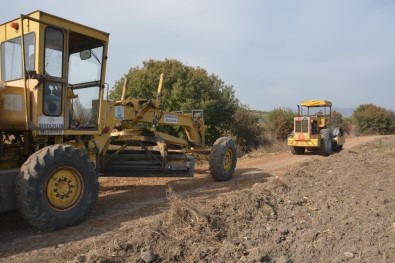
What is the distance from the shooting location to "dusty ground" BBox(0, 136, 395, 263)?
4.60 m

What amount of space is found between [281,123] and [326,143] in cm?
1394

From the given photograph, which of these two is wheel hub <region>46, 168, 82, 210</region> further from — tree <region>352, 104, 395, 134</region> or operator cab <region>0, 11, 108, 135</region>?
tree <region>352, 104, 395, 134</region>

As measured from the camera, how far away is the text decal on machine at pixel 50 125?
593 cm

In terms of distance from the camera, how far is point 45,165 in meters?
5.41

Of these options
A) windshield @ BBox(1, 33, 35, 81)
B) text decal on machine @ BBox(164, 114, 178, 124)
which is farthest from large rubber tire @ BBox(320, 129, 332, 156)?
windshield @ BBox(1, 33, 35, 81)

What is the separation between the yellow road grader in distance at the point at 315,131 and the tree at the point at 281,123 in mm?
11482

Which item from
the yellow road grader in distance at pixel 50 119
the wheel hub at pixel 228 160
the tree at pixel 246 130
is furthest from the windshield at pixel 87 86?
the tree at pixel 246 130

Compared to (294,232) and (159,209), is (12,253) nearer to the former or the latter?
(159,209)

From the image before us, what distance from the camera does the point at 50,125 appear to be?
19.9ft

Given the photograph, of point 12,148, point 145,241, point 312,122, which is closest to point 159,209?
point 145,241

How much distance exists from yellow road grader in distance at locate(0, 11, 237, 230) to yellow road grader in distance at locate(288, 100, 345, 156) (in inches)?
445

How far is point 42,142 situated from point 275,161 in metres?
10.5

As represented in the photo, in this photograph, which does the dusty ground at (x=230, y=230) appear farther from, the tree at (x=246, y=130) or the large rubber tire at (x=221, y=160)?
the tree at (x=246, y=130)

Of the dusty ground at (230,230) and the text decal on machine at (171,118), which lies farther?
the text decal on machine at (171,118)
